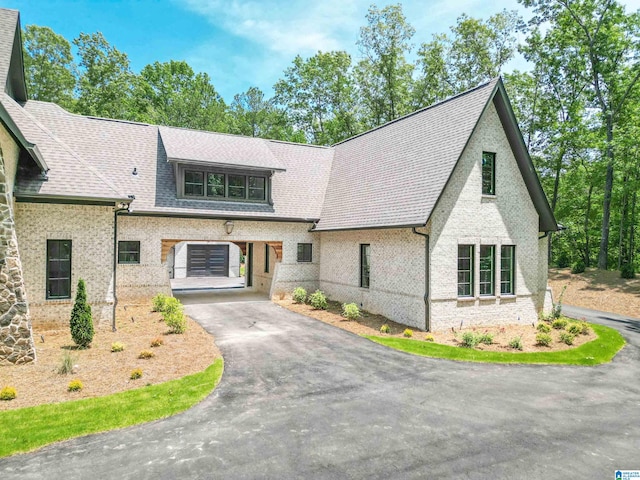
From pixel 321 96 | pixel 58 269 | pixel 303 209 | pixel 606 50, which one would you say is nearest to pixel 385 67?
pixel 321 96

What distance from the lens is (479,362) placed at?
1135cm

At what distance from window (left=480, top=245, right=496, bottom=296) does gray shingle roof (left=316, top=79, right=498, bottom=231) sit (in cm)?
361

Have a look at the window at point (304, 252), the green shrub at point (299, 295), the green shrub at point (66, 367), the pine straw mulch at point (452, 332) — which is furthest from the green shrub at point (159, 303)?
the window at point (304, 252)

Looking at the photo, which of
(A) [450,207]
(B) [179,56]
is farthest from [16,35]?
(B) [179,56]

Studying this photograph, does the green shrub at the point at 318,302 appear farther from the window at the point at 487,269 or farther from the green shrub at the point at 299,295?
the window at the point at 487,269

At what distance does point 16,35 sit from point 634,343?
1043 inches

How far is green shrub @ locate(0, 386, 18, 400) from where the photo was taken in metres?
7.82

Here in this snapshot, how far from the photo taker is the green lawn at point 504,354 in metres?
11.7

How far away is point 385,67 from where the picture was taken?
124ft

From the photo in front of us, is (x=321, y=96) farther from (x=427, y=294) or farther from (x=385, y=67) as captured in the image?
(x=427, y=294)

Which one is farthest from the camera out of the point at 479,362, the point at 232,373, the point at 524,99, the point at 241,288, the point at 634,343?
→ the point at 524,99

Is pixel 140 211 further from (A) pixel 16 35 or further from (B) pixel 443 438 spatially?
(B) pixel 443 438

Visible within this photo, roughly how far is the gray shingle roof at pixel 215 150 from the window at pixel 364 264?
6182 mm

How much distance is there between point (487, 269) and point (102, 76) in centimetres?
4170
